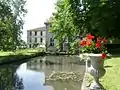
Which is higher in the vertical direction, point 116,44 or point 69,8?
point 69,8

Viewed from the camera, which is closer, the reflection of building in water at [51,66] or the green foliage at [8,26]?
the reflection of building in water at [51,66]

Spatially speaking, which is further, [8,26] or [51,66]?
[8,26]

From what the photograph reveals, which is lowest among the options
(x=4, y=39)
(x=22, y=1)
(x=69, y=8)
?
(x=4, y=39)

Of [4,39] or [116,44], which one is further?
[116,44]

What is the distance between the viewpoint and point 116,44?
51.9 m

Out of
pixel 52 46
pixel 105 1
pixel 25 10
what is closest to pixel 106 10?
pixel 105 1

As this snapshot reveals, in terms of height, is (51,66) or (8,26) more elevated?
(8,26)

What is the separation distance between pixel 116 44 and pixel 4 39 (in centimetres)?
1753

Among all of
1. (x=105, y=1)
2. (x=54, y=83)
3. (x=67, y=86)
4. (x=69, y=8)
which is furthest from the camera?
(x=69, y=8)

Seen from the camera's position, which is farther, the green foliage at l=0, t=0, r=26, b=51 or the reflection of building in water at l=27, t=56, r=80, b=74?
the green foliage at l=0, t=0, r=26, b=51

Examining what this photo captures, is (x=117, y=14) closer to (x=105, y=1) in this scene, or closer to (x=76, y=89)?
(x=105, y=1)

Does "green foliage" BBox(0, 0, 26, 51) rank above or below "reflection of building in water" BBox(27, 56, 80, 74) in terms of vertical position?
above

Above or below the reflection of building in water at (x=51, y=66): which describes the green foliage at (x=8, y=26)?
above

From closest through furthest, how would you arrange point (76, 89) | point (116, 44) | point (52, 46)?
point (76, 89)
point (116, 44)
point (52, 46)
